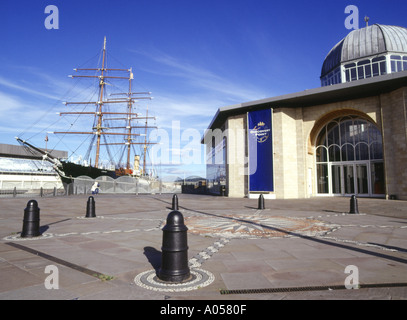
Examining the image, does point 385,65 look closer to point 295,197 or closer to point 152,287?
point 295,197

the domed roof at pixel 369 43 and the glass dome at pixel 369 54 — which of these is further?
the domed roof at pixel 369 43

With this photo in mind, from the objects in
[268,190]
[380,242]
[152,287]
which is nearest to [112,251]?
[152,287]

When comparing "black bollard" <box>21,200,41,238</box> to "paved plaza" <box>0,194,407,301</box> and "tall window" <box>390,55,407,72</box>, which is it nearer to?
"paved plaza" <box>0,194,407,301</box>

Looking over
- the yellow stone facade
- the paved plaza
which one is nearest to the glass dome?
the yellow stone facade

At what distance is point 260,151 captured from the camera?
22.3m

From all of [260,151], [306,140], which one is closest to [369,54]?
[306,140]

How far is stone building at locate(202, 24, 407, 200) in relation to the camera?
61.2 ft

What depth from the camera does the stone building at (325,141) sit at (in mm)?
18656

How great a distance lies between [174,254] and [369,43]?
32.4 meters

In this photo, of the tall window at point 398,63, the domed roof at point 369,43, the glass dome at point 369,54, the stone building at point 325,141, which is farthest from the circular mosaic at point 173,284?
the domed roof at point 369,43

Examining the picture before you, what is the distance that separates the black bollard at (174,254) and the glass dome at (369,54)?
29603 mm

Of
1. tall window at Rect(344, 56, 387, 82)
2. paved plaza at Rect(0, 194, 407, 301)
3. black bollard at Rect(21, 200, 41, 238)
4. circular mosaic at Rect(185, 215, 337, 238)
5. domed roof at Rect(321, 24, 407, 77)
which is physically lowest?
circular mosaic at Rect(185, 215, 337, 238)

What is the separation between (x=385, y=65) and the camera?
2589 centimetres

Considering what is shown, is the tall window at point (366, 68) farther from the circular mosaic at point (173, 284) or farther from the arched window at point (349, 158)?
the circular mosaic at point (173, 284)
